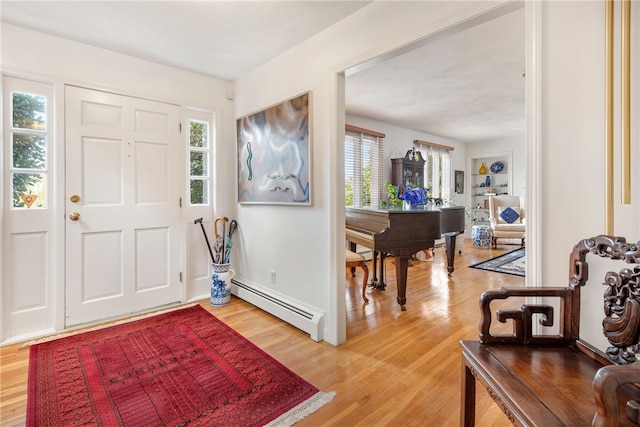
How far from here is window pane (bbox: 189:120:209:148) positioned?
3.27 m

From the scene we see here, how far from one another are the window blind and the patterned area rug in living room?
190cm

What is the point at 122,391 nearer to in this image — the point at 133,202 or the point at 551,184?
the point at 133,202

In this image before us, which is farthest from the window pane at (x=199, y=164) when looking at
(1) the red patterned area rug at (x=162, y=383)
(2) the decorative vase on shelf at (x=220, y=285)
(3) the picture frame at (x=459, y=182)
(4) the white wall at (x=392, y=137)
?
(3) the picture frame at (x=459, y=182)

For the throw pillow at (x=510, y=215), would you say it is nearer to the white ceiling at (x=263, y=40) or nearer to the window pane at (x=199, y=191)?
the white ceiling at (x=263, y=40)

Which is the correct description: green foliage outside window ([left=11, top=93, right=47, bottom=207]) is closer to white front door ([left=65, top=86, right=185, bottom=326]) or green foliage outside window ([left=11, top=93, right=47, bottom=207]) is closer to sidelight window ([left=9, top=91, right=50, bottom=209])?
sidelight window ([left=9, top=91, right=50, bottom=209])

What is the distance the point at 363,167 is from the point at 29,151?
4116 mm

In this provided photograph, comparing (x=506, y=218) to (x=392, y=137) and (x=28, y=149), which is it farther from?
(x=28, y=149)

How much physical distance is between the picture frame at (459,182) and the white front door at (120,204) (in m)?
6.27

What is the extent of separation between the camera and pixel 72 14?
215 centimetres

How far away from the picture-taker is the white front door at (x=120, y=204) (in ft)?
8.48

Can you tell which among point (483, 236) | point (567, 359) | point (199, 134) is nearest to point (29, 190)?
point (199, 134)

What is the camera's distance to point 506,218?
6230 mm

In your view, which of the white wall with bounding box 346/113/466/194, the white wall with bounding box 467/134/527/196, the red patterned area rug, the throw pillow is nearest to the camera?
the red patterned area rug

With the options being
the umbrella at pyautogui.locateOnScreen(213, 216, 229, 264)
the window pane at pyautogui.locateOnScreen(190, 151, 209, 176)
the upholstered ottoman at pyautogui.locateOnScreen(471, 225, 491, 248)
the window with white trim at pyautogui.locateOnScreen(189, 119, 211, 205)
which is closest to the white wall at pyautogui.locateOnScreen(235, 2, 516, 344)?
the umbrella at pyautogui.locateOnScreen(213, 216, 229, 264)
